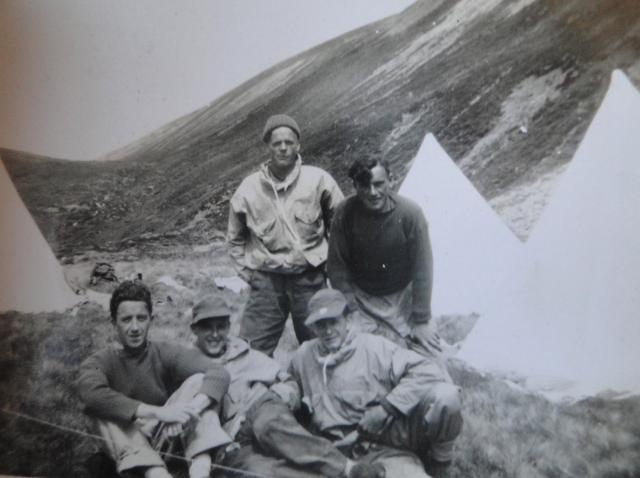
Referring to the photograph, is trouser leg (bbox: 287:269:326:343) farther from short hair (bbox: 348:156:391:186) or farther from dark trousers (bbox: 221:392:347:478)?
short hair (bbox: 348:156:391:186)

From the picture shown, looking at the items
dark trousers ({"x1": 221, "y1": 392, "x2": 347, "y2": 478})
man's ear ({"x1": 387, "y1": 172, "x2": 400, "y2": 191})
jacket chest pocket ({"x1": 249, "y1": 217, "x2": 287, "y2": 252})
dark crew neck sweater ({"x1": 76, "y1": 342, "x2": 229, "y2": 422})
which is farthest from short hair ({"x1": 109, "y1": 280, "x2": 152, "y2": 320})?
man's ear ({"x1": 387, "y1": 172, "x2": 400, "y2": 191})

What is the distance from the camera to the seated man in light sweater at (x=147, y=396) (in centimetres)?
295

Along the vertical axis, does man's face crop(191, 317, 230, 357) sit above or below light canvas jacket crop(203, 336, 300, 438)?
above

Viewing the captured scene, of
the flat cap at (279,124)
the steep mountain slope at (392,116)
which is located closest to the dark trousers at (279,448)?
the steep mountain slope at (392,116)

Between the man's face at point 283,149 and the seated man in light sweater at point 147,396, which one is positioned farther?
the man's face at point 283,149

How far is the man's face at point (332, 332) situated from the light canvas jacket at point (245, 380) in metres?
0.22

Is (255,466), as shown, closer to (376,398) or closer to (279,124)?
(376,398)

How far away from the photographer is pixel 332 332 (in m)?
2.91

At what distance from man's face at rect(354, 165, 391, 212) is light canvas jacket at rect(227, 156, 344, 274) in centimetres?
11

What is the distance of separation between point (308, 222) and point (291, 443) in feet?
2.93

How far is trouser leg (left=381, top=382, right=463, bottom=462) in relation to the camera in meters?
2.80

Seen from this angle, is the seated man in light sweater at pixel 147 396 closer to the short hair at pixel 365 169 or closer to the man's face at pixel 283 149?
the man's face at pixel 283 149

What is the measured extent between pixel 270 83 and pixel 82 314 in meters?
1.34

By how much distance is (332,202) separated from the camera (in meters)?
3.07
